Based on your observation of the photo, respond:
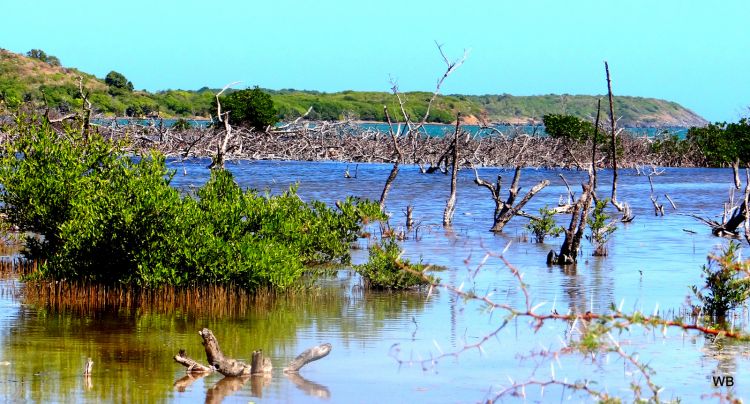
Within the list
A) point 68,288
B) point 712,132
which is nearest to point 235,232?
point 68,288

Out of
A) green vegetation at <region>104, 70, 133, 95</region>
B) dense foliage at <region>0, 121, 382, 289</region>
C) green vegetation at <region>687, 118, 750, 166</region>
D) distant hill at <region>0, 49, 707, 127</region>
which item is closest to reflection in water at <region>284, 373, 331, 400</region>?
dense foliage at <region>0, 121, 382, 289</region>

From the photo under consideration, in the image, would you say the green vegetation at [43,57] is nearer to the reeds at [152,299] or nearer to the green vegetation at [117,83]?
the green vegetation at [117,83]

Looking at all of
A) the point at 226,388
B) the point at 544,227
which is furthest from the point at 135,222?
the point at 544,227

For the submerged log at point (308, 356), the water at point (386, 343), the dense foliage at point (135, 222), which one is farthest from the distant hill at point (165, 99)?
the submerged log at point (308, 356)

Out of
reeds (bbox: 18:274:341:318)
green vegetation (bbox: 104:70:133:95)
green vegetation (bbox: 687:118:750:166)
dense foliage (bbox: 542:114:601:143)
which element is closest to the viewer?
reeds (bbox: 18:274:341:318)

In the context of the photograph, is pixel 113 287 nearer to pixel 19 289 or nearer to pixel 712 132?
pixel 19 289

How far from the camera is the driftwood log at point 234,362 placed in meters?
9.94

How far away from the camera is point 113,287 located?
556 inches

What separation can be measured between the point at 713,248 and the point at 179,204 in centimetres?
1176

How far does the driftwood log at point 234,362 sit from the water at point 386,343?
131mm

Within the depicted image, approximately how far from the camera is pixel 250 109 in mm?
46125

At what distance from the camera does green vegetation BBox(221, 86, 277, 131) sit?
45.9 meters

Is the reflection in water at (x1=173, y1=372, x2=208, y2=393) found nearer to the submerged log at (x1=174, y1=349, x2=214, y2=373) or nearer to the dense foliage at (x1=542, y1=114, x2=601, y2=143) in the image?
the submerged log at (x1=174, y1=349, x2=214, y2=373)

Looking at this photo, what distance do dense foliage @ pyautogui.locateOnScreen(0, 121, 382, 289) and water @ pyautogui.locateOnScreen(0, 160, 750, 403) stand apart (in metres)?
0.58
